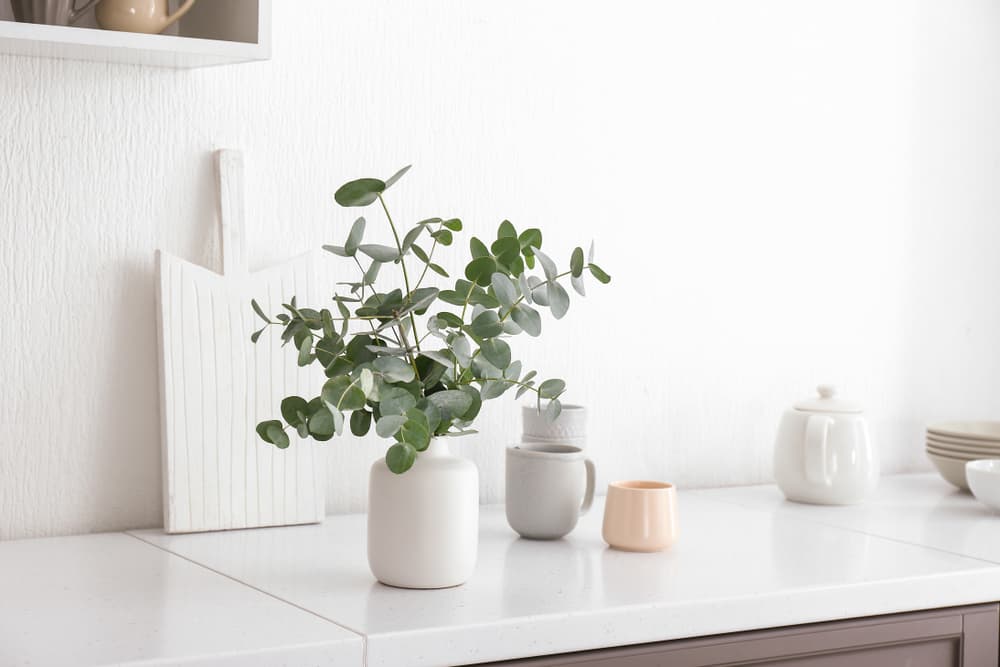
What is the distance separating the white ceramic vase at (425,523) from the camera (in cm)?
116

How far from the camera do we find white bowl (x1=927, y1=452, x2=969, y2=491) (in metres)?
1.83

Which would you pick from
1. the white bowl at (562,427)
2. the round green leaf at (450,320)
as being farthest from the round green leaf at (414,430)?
the white bowl at (562,427)

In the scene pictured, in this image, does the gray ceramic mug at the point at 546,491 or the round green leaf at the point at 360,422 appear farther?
the gray ceramic mug at the point at 546,491

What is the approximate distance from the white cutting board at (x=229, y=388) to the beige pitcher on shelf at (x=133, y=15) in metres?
0.20

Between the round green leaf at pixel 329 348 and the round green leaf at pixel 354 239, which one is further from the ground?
the round green leaf at pixel 354 239

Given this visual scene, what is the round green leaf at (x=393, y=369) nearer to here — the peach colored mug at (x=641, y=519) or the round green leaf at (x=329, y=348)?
the round green leaf at (x=329, y=348)

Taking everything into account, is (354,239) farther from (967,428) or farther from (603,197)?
(967,428)

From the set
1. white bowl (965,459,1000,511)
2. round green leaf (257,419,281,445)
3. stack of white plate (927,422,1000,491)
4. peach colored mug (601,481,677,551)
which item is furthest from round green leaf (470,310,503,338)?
stack of white plate (927,422,1000,491)

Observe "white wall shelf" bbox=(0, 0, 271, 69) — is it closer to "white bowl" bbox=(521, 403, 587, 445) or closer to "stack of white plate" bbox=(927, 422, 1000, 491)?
"white bowl" bbox=(521, 403, 587, 445)

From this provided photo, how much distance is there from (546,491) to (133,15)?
73 centimetres

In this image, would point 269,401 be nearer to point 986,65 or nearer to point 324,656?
point 324,656

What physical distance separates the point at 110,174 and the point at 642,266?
31.8 inches

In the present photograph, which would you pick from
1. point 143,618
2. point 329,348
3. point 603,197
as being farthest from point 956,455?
point 143,618

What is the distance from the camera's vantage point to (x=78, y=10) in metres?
1.32
